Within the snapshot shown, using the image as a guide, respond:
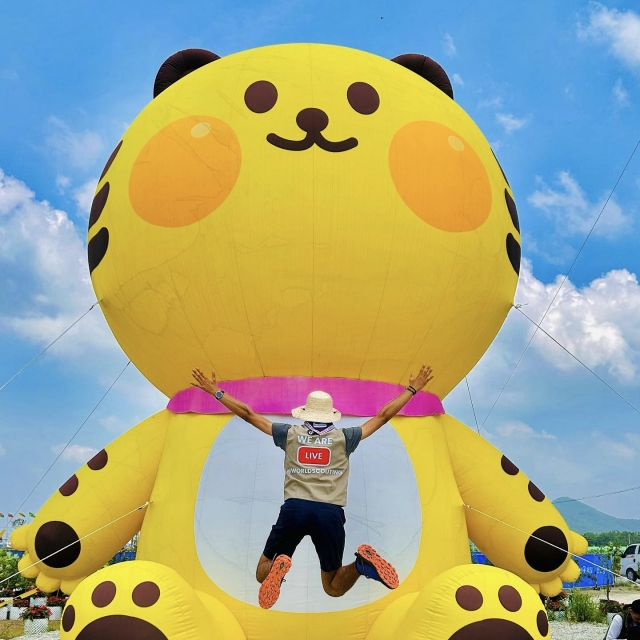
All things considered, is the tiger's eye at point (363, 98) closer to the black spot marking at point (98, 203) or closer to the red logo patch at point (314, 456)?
the black spot marking at point (98, 203)

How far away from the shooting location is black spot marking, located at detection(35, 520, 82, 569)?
5.67 m

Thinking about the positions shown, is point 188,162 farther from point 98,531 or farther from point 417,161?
point 98,531

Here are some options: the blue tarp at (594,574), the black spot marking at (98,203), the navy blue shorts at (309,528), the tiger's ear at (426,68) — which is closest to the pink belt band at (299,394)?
the navy blue shorts at (309,528)

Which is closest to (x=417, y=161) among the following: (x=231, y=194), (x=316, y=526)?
(x=231, y=194)

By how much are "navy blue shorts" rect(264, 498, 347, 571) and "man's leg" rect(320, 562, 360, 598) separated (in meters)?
0.14

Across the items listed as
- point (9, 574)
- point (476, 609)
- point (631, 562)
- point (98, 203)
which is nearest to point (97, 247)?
point (98, 203)

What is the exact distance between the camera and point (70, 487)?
580 cm

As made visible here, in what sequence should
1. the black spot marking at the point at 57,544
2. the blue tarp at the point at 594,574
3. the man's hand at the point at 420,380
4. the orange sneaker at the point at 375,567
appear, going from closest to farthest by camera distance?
1. the orange sneaker at the point at 375,567
2. the man's hand at the point at 420,380
3. the black spot marking at the point at 57,544
4. the blue tarp at the point at 594,574

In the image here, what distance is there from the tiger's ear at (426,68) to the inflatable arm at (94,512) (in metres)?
3.60

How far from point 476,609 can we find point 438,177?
112 inches

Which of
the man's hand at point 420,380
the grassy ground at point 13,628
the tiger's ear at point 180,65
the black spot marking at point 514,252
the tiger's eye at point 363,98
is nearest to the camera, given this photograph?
the man's hand at point 420,380

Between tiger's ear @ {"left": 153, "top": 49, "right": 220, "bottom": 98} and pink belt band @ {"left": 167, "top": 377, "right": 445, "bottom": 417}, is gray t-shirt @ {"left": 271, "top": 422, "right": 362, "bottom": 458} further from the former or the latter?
tiger's ear @ {"left": 153, "top": 49, "right": 220, "bottom": 98}

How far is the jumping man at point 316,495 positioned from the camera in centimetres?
381

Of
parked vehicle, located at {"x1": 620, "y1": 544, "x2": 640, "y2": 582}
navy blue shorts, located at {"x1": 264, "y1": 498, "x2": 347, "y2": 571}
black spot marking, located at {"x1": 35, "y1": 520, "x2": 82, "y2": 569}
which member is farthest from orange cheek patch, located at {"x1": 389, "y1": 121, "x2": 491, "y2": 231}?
parked vehicle, located at {"x1": 620, "y1": 544, "x2": 640, "y2": 582}
